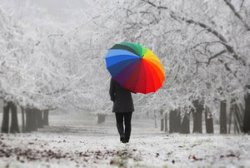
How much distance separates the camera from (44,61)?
31.3 m

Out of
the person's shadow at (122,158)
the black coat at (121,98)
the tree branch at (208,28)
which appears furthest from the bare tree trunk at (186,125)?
the person's shadow at (122,158)

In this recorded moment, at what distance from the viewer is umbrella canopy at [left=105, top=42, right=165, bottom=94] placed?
10.8 m

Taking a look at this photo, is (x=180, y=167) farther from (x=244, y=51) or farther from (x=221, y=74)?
(x=221, y=74)

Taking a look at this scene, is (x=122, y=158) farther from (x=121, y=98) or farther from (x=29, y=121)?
(x=29, y=121)

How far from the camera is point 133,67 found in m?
10.8

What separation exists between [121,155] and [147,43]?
8.57 metres

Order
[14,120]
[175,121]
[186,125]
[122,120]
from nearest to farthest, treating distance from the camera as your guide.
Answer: [122,120], [186,125], [14,120], [175,121]

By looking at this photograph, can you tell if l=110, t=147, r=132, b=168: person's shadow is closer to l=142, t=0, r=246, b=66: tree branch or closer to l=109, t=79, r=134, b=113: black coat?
l=109, t=79, r=134, b=113: black coat

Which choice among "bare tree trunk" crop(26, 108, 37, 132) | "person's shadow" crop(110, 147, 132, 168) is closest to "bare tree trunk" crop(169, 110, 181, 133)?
"bare tree trunk" crop(26, 108, 37, 132)

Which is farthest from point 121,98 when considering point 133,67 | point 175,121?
point 175,121

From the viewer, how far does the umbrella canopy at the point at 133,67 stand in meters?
10.8

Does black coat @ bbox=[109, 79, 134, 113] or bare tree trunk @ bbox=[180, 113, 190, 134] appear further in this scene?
bare tree trunk @ bbox=[180, 113, 190, 134]

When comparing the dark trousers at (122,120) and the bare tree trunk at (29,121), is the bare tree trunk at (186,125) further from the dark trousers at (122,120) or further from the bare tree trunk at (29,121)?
the dark trousers at (122,120)

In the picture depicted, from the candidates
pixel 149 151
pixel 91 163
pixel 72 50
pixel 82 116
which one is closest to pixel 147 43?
pixel 149 151
